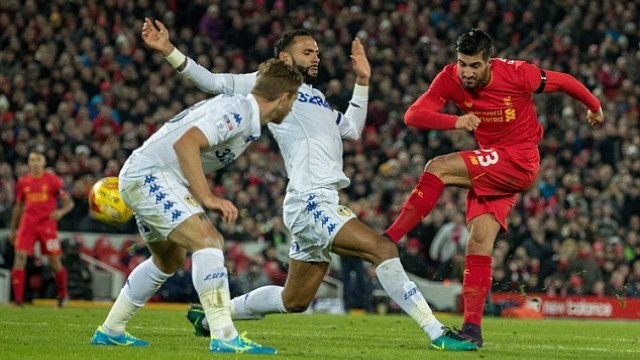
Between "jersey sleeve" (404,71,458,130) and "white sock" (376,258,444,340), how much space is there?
1.31 metres

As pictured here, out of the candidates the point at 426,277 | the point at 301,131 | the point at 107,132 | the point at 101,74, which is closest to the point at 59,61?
the point at 101,74

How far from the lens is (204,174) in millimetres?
7688

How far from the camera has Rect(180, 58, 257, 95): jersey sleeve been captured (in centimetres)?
894

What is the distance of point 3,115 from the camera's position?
21.5 m

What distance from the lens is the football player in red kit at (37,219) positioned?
56.9ft

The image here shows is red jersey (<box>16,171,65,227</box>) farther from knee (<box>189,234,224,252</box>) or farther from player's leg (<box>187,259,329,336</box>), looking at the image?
knee (<box>189,234,224,252</box>)

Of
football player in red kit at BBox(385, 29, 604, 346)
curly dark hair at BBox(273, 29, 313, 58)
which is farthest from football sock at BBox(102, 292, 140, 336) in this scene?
curly dark hair at BBox(273, 29, 313, 58)

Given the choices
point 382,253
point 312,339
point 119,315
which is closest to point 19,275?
point 312,339

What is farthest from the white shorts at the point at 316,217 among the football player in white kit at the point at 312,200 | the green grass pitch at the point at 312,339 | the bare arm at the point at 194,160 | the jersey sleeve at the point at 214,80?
the bare arm at the point at 194,160

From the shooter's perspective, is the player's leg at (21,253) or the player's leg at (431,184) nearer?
the player's leg at (431,184)

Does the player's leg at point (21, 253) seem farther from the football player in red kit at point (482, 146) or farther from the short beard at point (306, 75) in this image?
the football player in red kit at point (482, 146)

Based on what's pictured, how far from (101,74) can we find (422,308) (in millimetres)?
15631

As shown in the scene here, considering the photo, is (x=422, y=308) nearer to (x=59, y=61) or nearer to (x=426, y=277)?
(x=426, y=277)

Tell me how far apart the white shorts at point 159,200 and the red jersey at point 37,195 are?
999cm
